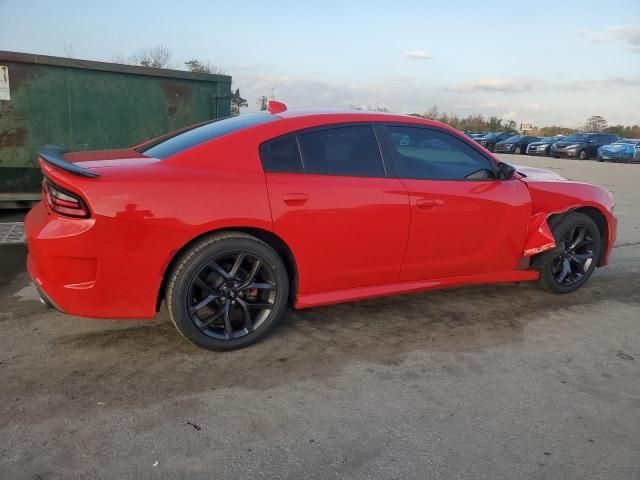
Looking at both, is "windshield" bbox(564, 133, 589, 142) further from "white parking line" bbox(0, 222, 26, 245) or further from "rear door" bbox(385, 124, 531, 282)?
"white parking line" bbox(0, 222, 26, 245)

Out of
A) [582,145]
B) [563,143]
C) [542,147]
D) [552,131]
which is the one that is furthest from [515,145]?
[552,131]

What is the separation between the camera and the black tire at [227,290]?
3076 mm

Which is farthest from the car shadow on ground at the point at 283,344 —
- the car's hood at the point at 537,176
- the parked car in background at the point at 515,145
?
the parked car in background at the point at 515,145

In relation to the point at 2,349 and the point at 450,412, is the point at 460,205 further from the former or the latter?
the point at 2,349

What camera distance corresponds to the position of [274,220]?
3.21m

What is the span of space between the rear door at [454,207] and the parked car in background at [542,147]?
1223 inches

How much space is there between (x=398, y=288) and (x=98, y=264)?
203 centimetres

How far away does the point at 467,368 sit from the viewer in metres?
3.21

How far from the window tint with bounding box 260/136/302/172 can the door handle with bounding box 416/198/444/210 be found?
0.91m

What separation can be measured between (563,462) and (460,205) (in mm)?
1949

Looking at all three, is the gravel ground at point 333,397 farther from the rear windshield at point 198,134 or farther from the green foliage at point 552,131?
the green foliage at point 552,131

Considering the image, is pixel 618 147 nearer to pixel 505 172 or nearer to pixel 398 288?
pixel 505 172

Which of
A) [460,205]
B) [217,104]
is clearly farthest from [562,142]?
[460,205]

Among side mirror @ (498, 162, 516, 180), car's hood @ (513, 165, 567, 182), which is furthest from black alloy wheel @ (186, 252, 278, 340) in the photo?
car's hood @ (513, 165, 567, 182)
